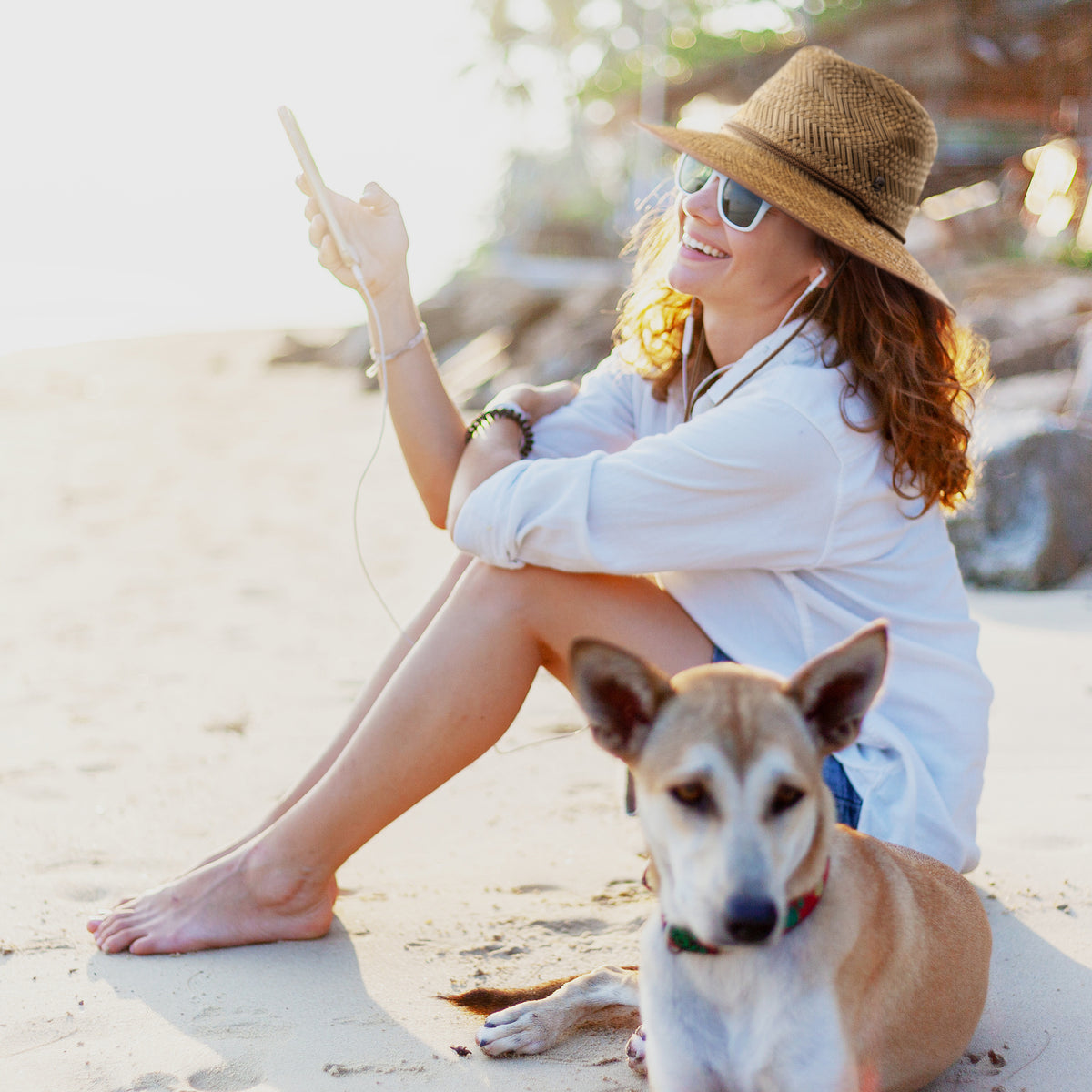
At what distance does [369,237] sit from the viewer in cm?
341

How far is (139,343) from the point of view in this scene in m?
21.6

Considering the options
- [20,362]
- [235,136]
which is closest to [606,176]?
[20,362]

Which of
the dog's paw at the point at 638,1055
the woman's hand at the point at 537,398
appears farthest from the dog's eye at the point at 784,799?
the woman's hand at the point at 537,398

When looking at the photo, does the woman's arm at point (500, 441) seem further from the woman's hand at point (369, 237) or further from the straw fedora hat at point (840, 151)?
the straw fedora hat at point (840, 151)

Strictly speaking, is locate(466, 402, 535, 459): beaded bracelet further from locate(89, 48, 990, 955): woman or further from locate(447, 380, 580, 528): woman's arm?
locate(89, 48, 990, 955): woman

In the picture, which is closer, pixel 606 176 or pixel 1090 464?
pixel 1090 464

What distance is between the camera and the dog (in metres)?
1.83

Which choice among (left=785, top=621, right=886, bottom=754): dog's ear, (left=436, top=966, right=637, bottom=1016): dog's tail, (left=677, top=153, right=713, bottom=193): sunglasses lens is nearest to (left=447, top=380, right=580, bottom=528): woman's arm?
(left=677, top=153, right=713, bottom=193): sunglasses lens

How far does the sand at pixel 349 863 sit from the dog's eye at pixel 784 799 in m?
0.88

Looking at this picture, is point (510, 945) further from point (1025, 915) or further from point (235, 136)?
point (235, 136)

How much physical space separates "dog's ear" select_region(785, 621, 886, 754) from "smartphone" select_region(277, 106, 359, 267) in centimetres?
201

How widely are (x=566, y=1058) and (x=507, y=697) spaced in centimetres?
84

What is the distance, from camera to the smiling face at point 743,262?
10.1 feet

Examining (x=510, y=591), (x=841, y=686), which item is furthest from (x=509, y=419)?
(x=841, y=686)
